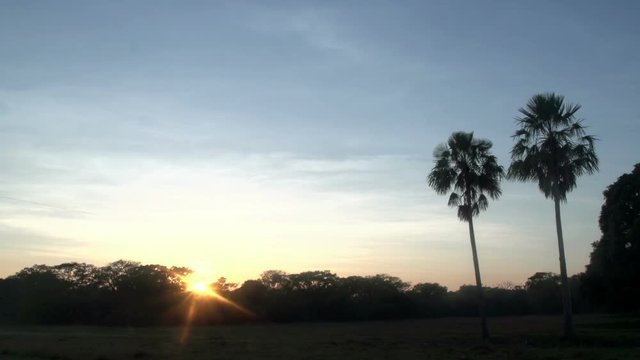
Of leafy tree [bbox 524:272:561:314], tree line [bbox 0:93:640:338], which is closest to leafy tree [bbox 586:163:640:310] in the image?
tree line [bbox 0:93:640:338]

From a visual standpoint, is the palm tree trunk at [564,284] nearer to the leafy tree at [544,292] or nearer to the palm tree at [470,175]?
the palm tree at [470,175]

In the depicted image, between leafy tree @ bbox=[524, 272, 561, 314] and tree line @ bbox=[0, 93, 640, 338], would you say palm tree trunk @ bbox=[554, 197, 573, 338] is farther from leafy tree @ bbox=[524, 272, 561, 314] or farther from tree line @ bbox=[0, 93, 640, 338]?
leafy tree @ bbox=[524, 272, 561, 314]

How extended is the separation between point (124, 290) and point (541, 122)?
70.4 m

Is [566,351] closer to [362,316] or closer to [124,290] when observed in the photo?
[362,316]

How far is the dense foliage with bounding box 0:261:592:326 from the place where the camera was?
82.6 metres

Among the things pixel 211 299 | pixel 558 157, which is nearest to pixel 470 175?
pixel 558 157

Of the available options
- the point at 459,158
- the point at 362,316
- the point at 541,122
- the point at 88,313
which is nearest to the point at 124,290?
the point at 88,313

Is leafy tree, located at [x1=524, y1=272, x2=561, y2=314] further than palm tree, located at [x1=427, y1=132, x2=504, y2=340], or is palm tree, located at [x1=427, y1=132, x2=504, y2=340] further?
leafy tree, located at [x1=524, y1=272, x2=561, y2=314]

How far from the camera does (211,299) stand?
288 ft

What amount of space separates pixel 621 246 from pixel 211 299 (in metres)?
58.2

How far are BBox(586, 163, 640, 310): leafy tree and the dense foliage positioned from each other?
41.3m

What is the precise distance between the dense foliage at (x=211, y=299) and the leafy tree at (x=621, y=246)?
4131 centimetres

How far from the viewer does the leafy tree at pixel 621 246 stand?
44219 mm

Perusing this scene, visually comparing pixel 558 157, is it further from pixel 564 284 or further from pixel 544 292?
pixel 544 292
